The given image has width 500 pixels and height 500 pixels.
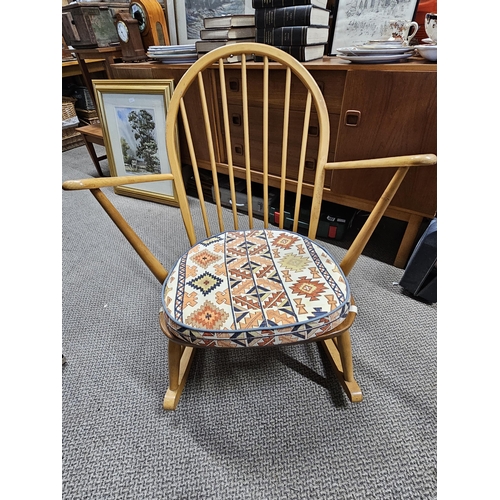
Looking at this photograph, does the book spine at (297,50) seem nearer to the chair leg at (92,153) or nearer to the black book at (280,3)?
the black book at (280,3)

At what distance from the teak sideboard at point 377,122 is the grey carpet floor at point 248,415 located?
1.20 ft

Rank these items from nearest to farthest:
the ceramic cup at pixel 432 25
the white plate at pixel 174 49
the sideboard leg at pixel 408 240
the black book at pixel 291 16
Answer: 1. the ceramic cup at pixel 432 25
2. the black book at pixel 291 16
3. the sideboard leg at pixel 408 240
4. the white plate at pixel 174 49

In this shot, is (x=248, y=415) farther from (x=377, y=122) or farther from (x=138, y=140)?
(x=138, y=140)

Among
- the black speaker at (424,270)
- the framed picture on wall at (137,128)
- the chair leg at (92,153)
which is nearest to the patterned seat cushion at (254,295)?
the black speaker at (424,270)

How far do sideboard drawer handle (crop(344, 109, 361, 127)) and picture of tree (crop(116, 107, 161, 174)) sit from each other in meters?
1.06

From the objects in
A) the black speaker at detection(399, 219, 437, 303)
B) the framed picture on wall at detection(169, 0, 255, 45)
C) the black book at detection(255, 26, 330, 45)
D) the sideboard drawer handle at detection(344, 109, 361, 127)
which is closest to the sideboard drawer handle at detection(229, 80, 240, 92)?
the black book at detection(255, 26, 330, 45)

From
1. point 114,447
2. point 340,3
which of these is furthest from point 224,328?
point 340,3

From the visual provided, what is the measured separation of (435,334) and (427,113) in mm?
726

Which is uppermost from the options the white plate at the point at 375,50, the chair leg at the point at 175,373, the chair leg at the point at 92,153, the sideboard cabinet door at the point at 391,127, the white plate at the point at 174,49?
the white plate at the point at 174,49

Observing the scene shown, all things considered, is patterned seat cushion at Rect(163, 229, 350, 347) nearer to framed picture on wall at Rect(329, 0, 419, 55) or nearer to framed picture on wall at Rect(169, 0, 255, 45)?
framed picture on wall at Rect(329, 0, 419, 55)

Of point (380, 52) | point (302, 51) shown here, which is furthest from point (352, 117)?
point (302, 51)

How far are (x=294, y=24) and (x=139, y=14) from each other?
96cm

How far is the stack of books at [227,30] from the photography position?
1.20 metres

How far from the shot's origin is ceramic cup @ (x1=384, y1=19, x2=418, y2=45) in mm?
1046
